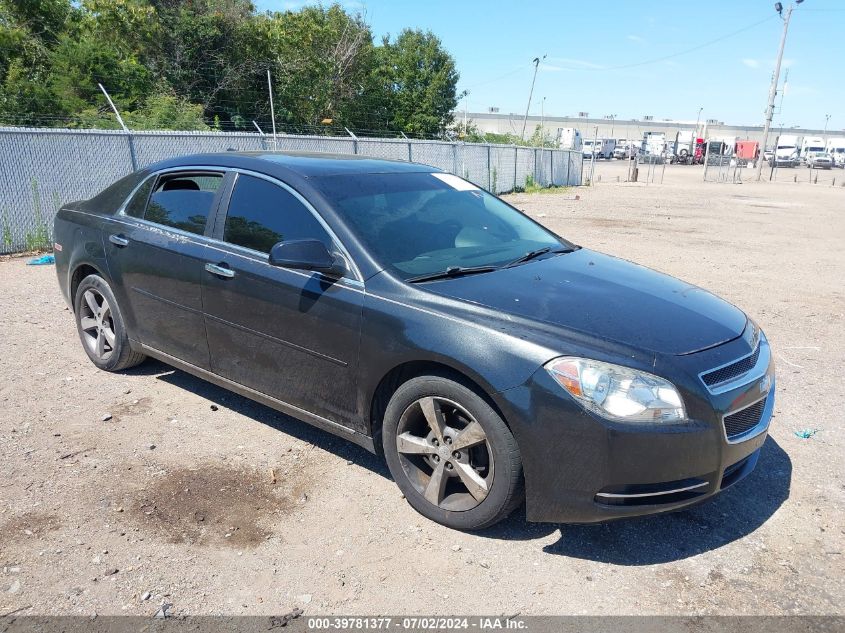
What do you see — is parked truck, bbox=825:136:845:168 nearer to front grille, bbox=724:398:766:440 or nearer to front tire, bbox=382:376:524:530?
front grille, bbox=724:398:766:440

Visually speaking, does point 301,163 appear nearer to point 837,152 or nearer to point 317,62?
point 317,62

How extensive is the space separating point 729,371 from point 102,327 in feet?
14.4

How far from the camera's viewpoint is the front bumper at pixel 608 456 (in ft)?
9.29

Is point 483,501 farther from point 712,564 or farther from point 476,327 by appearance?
point 712,564

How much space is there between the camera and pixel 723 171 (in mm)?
44469

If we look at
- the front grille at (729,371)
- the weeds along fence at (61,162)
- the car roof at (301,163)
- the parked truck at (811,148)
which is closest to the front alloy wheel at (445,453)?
the front grille at (729,371)

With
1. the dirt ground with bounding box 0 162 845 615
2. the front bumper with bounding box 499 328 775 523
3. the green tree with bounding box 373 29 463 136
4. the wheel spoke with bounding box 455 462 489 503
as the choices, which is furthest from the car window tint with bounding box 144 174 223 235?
the green tree with bounding box 373 29 463 136

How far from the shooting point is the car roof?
4.10 meters

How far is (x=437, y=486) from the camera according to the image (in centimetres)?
330

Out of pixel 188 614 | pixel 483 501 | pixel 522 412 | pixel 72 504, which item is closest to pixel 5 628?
pixel 188 614

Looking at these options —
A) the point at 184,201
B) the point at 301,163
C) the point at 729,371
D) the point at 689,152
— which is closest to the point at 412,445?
the point at 729,371

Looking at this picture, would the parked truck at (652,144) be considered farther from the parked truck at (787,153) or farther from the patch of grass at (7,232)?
the patch of grass at (7,232)

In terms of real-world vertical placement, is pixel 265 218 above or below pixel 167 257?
above

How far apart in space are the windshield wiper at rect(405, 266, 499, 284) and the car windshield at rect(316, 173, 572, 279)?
28 millimetres
